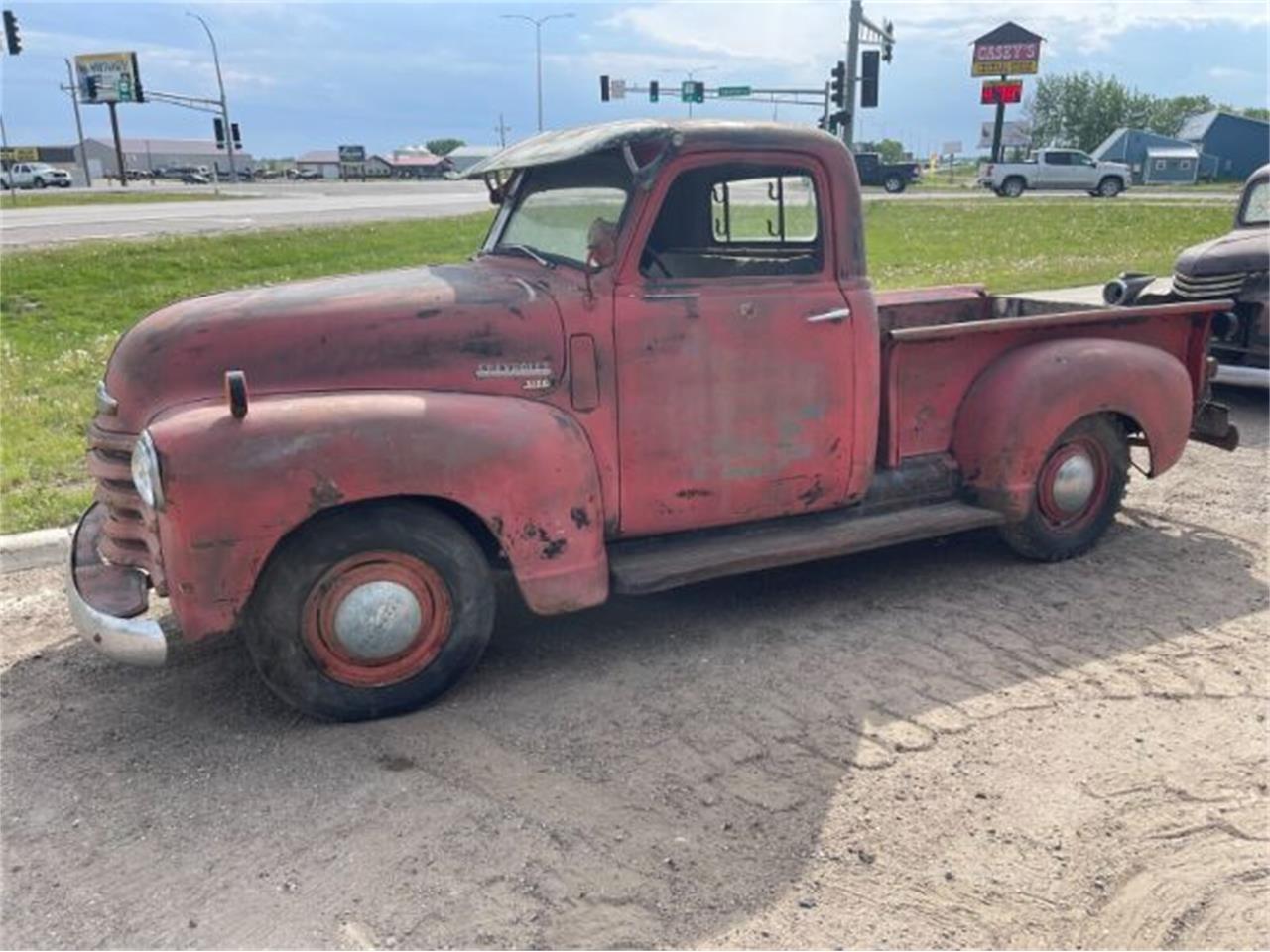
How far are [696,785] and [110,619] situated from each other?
189 centimetres

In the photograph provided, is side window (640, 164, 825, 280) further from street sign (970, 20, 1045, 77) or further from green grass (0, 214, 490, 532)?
street sign (970, 20, 1045, 77)

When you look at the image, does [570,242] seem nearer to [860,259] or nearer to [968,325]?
[860,259]

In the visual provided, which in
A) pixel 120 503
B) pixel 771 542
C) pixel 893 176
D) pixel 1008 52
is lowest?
pixel 771 542

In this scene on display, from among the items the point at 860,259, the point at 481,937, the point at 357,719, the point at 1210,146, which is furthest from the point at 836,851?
the point at 1210,146

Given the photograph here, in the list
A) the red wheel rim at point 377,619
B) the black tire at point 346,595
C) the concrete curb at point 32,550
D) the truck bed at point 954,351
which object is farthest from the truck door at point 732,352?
the concrete curb at point 32,550

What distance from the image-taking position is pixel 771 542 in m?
4.17

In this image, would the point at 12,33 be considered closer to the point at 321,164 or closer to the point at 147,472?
the point at 147,472

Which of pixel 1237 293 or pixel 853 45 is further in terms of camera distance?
pixel 853 45

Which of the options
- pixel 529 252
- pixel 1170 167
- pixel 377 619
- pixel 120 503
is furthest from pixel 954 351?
pixel 1170 167

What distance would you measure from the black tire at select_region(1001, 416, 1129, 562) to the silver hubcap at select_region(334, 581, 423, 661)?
280 cm

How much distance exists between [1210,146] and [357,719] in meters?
70.3

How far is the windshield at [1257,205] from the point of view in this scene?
359 inches

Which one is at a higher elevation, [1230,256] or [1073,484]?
[1230,256]

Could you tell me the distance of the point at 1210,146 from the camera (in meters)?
61.2
